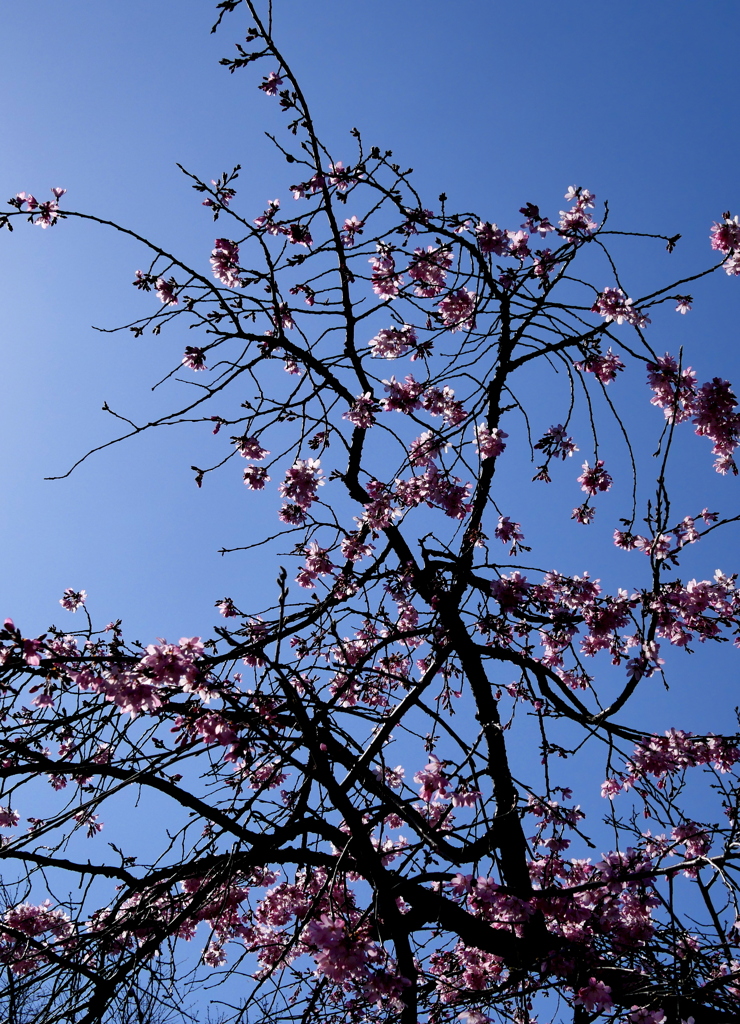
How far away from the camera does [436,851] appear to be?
3.97 metres

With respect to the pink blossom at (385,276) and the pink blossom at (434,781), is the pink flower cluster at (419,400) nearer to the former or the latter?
the pink blossom at (385,276)

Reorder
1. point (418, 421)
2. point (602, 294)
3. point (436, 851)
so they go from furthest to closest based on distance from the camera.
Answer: point (602, 294) < point (418, 421) < point (436, 851)

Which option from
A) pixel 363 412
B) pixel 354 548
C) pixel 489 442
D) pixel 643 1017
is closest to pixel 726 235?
pixel 489 442

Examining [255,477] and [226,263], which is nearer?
[226,263]

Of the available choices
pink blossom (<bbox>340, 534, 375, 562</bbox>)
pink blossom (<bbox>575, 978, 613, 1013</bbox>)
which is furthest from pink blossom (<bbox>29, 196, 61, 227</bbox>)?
pink blossom (<bbox>575, 978, 613, 1013</bbox>)

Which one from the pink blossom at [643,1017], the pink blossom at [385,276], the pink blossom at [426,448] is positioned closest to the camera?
the pink blossom at [643,1017]

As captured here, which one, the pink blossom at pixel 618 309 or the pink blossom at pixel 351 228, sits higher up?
the pink blossom at pixel 351 228

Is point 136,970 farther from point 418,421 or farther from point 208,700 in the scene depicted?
point 418,421

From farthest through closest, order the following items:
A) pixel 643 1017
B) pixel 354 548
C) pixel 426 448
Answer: pixel 354 548
pixel 426 448
pixel 643 1017

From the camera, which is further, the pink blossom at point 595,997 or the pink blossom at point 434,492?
the pink blossom at point 434,492

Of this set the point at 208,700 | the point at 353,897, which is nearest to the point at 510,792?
the point at 353,897

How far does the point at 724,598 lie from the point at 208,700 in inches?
152

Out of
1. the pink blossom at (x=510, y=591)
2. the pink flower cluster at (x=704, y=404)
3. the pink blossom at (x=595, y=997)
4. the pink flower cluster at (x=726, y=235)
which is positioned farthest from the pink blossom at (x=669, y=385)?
the pink blossom at (x=595, y=997)

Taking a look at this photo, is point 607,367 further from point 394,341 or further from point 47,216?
point 47,216
